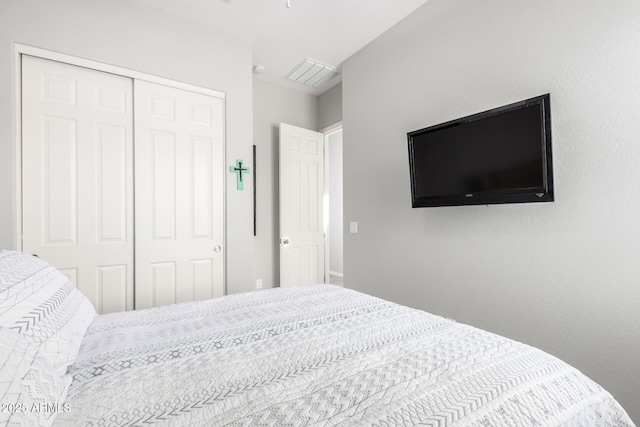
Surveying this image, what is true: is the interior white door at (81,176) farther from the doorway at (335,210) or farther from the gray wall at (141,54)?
the doorway at (335,210)

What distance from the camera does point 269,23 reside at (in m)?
2.59

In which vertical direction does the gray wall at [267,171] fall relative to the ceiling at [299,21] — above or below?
below

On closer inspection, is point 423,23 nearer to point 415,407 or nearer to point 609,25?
point 609,25

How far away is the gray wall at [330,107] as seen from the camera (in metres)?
3.76

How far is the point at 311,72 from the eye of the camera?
3.45 meters

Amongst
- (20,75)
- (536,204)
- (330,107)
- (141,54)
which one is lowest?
(536,204)

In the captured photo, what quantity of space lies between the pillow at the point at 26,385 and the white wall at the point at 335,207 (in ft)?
16.0

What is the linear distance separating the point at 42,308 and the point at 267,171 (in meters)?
2.96

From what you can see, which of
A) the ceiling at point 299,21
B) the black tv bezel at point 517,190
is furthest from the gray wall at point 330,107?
the black tv bezel at point 517,190

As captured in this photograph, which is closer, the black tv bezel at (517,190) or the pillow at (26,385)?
the pillow at (26,385)

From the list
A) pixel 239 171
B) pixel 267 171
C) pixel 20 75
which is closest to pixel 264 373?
pixel 239 171

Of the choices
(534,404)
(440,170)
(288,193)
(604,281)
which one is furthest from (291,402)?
(288,193)

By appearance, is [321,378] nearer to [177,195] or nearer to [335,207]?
[177,195]

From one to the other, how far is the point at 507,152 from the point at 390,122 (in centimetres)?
118
